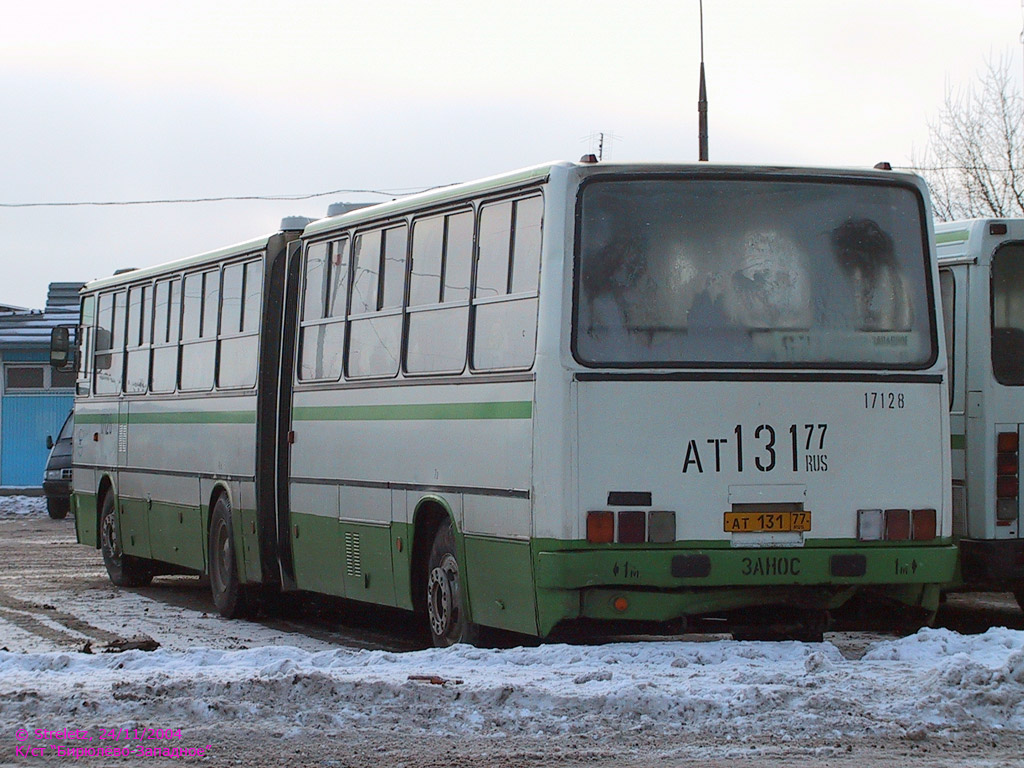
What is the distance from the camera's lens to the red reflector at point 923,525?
11141 mm

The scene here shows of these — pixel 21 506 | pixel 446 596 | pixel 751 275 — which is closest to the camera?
pixel 751 275

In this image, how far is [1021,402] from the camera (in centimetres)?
1292

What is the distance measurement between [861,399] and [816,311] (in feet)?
1.86

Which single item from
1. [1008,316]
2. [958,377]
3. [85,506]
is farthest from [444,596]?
[85,506]

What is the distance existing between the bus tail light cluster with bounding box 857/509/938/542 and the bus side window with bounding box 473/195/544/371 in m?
2.14

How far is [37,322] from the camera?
4459 cm

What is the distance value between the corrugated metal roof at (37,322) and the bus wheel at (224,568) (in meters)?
24.1

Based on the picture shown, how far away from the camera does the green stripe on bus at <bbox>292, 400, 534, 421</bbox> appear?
11000 mm

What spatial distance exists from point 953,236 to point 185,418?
24.4ft

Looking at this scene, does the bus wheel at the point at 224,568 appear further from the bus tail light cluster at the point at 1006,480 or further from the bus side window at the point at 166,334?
the bus tail light cluster at the point at 1006,480

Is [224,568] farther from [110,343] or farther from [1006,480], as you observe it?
[1006,480]

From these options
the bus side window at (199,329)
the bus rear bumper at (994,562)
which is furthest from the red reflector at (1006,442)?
the bus side window at (199,329)

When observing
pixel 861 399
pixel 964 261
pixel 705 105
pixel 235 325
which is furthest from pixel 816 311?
pixel 705 105

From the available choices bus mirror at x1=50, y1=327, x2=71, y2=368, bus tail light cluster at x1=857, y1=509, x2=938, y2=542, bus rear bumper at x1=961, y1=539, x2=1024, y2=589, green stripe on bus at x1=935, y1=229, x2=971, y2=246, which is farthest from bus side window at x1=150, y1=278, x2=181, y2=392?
bus tail light cluster at x1=857, y1=509, x2=938, y2=542
